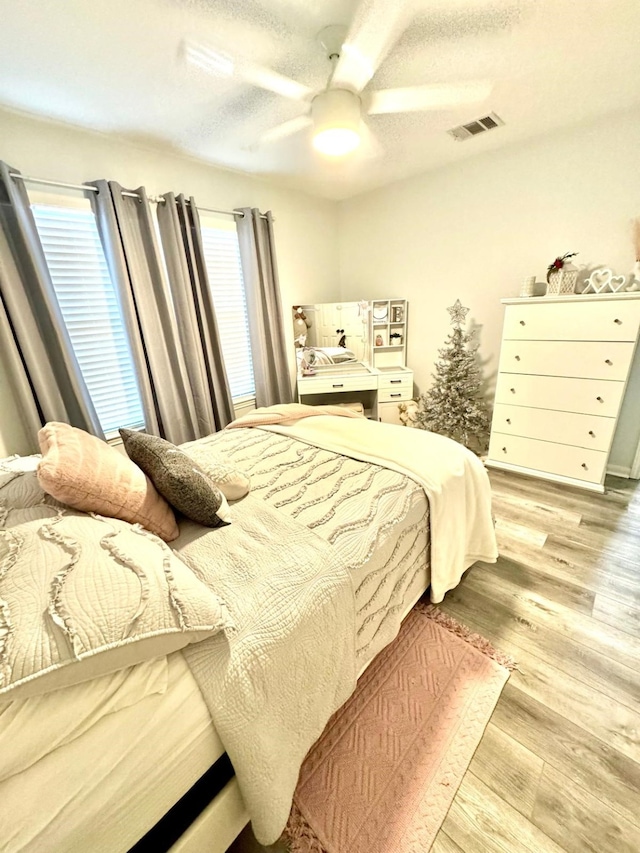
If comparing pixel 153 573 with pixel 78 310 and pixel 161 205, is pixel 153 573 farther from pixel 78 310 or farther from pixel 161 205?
pixel 161 205

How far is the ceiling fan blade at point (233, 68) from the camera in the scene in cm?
145

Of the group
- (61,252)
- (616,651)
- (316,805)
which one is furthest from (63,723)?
(61,252)

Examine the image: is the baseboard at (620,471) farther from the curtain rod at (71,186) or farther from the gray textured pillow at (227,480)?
the curtain rod at (71,186)

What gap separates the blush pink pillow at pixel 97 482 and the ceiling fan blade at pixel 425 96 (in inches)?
82.6

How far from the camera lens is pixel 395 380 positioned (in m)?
3.38

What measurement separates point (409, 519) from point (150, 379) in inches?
82.1

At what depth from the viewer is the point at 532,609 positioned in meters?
1.59

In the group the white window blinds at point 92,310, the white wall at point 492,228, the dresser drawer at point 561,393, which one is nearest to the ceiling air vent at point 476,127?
the white wall at point 492,228

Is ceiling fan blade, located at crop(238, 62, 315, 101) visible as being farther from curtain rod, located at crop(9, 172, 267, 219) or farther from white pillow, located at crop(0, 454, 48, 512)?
white pillow, located at crop(0, 454, 48, 512)

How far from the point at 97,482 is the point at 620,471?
3.46 metres

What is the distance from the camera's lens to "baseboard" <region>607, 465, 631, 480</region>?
2609 millimetres

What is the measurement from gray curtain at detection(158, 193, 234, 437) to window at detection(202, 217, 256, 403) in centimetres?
18

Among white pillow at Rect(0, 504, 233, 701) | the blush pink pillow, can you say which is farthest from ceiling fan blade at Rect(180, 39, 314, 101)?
white pillow at Rect(0, 504, 233, 701)

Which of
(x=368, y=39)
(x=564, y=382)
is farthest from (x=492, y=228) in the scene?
(x=368, y=39)
